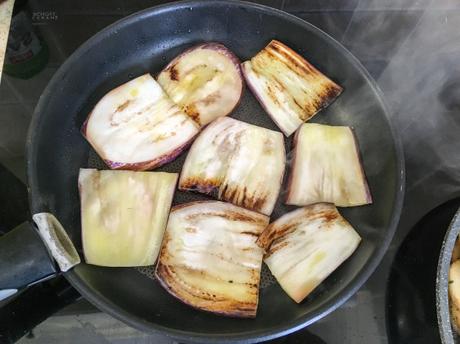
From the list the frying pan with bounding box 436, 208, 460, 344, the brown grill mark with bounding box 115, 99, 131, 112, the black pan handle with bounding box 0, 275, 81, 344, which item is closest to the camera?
the frying pan with bounding box 436, 208, 460, 344

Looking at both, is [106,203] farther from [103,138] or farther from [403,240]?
[403,240]

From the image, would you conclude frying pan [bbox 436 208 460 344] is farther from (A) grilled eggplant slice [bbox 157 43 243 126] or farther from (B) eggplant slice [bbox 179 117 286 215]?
(A) grilled eggplant slice [bbox 157 43 243 126]

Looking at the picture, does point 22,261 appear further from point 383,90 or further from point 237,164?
point 383,90

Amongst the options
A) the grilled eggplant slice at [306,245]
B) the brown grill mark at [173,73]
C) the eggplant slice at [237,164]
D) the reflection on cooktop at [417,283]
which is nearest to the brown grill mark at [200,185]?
the eggplant slice at [237,164]

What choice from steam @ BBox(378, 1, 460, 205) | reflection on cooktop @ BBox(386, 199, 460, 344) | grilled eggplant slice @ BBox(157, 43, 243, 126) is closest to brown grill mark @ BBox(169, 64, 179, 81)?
grilled eggplant slice @ BBox(157, 43, 243, 126)

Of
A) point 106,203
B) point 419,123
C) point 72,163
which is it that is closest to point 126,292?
point 106,203
